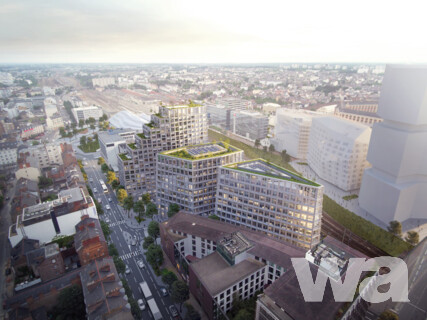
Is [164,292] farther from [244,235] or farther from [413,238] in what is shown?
[413,238]

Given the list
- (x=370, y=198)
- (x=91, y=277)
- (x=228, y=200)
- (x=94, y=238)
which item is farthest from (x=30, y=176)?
(x=370, y=198)

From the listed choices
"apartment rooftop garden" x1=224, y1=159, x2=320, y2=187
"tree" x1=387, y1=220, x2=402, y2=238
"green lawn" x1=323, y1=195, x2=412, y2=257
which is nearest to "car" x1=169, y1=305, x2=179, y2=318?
"apartment rooftop garden" x1=224, y1=159, x2=320, y2=187

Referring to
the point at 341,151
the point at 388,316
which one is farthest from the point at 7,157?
the point at 341,151

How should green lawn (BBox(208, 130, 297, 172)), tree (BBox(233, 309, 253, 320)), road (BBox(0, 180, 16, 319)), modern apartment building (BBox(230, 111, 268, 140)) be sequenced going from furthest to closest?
modern apartment building (BBox(230, 111, 268, 140)) → green lawn (BBox(208, 130, 297, 172)) → road (BBox(0, 180, 16, 319)) → tree (BBox(233, 309, 253, 320))

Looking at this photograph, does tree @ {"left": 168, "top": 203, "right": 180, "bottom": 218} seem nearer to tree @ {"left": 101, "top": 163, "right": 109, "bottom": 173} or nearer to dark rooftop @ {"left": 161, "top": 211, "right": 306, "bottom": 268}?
dark rooftop @ {"left": 161, "top": 211, "right": 306, "bottom": 268}

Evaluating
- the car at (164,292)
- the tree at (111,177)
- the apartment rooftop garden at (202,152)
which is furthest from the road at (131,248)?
the apartment rooftop garden at (202,152)
